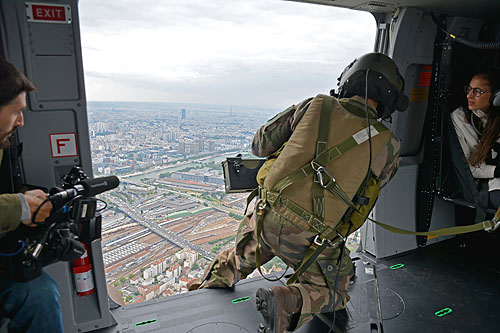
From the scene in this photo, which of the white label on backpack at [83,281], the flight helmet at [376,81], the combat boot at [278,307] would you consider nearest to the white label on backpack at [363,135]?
the flight helmet at [376,81]

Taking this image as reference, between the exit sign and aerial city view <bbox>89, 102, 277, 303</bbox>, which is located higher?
the exit sign

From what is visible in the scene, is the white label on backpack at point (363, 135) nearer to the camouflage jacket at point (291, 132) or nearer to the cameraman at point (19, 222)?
the camouflage jacket at point (291, 132)

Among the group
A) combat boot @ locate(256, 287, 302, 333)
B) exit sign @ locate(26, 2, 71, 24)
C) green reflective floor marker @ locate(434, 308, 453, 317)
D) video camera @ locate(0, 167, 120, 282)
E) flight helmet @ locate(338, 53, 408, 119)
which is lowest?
green reflective floor marker @ locate(434, 308, 453, 317)

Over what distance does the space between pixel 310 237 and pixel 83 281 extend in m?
1.62

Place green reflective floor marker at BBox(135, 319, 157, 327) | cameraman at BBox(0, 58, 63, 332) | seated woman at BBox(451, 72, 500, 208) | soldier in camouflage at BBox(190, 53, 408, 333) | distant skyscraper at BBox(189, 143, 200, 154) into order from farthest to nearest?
Answer: distant skyscraper at BBox(189, 143, 200, 154) → seated woman at BBox(451, 72, 500, 208) → green reflective floor marker at BBox(135, 319, 157, 327) → soldier in camouflage at BBox(190, 53, 408, 333) → cameraman at BBox(0, 58, 63, 332)

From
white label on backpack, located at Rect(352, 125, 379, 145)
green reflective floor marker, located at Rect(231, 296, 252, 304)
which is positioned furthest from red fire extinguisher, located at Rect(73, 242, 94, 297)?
white label on backpack, located at Rect(352, 125, 379, 145)

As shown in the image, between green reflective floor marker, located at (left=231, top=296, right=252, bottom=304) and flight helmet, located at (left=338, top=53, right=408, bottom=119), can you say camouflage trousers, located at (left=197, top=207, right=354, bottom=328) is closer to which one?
green reflective floor marker, located at (left=231, top=296, right=252, bottom=304)

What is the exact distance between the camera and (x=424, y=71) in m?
3.76

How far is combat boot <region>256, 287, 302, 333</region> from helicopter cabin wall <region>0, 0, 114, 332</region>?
137 centimetres

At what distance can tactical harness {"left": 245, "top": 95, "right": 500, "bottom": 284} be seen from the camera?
7.41 ft

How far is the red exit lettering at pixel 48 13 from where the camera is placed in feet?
6.77

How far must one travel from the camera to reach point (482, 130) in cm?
356

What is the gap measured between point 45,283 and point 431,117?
12.4ft

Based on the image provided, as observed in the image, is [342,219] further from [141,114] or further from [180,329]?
[141,114]
